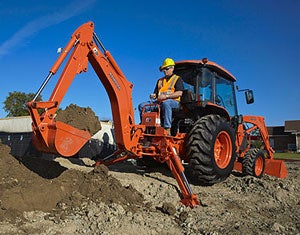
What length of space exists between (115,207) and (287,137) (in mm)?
41936

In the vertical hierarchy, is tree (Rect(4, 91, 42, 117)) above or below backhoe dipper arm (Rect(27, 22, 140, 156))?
above

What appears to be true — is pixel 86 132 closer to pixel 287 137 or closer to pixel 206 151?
pixel 206 151

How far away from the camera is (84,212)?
4211 mm

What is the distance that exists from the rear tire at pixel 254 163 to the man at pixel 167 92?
283cm

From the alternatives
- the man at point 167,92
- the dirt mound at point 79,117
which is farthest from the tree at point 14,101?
the man at point 167,92

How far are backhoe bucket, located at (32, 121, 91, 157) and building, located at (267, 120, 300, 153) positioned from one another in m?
40.2

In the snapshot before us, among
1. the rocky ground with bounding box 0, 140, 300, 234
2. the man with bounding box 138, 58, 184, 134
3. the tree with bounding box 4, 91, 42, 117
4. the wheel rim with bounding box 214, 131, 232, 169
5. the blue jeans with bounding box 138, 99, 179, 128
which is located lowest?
the rocky ground with bounding box 0, 140, 300, 234

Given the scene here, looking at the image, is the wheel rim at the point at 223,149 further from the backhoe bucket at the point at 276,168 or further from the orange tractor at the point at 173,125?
the backhoe bucket at the point at 276,168

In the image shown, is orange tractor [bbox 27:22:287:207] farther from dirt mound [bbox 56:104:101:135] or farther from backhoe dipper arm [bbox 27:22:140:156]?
dirt mound [bbox 56:104:101:135]

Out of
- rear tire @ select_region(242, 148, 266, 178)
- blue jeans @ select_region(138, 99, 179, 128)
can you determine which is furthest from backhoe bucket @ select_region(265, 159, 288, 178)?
blue jeans @ select_region(138, 99, 179, 128)

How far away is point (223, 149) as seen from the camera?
700cm

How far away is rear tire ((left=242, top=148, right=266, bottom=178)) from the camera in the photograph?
7914mm

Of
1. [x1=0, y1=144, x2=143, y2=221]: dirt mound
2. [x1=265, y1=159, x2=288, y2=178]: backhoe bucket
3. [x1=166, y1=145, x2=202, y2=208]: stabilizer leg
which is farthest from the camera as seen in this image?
[x1=265, y1=159, x2=288, y2=178]: backhoe bucket

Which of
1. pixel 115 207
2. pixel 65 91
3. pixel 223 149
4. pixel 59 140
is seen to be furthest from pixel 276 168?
pixel 59 140
